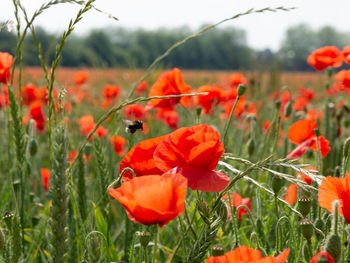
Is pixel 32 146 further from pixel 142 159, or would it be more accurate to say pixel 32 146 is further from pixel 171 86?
pixel 142 159

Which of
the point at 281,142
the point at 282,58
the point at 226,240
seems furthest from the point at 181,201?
the point at 282,58

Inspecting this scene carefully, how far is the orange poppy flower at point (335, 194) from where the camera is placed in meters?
0.65

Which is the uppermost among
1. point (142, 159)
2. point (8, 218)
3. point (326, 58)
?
point (326, 58)

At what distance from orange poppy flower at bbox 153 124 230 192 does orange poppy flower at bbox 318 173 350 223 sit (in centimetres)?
15

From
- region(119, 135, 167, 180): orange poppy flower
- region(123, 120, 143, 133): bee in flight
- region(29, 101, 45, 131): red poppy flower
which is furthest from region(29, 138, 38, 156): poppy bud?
region(29, 101, 45, 131): red poppy flower

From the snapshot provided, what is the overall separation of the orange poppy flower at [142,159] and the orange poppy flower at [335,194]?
0.27 meters

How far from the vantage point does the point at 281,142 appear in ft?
10.8

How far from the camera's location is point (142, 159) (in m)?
0.74

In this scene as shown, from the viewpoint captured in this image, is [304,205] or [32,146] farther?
[32,146]

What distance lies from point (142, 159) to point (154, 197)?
0.18 meters

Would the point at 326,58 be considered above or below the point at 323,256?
above

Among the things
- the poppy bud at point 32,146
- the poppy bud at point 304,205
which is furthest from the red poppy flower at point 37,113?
the poppy bud at point 304,205

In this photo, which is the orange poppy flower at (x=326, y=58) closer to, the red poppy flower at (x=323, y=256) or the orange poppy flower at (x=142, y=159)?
the orange poppy flower at (x=142, y=159)

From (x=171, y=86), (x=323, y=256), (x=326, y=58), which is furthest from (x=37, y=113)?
(x=323, y=256)
